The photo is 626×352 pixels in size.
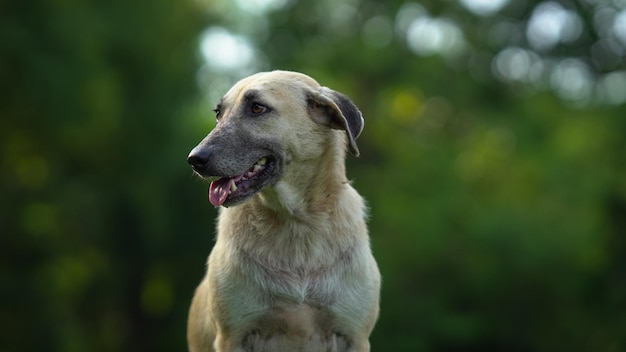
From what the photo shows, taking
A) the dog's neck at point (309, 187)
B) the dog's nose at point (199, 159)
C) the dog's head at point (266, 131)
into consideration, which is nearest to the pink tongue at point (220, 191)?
the dog's head at point (266, 131)

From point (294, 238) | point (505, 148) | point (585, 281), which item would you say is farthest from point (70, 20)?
point (294, 238)

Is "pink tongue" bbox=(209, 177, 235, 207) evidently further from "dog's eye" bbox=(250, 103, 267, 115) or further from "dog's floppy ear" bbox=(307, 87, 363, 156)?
"dog's floppy ear" bbox=(307, 87, 363, 156)

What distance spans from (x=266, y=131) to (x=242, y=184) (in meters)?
0.42

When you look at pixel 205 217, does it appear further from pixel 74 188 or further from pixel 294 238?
pixel 294 238

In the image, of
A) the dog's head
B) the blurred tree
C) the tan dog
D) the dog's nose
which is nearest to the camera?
the dog's nose

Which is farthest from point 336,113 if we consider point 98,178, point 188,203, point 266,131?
point 98,178

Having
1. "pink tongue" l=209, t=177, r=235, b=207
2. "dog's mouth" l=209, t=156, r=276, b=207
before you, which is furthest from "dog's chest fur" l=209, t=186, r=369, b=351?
"pink tongue" l=209, t=177, r=235, b=207

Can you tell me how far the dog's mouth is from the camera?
7215 mm

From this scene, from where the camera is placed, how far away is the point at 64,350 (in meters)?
27.7

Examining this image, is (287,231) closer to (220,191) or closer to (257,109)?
(220,191)

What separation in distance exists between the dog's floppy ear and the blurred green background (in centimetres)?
2045

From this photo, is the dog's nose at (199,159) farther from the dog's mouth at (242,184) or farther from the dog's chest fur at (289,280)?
the dog's chest fur at (289,280)

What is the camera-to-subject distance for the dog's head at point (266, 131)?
7203 mm

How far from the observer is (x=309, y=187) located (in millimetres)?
7773
